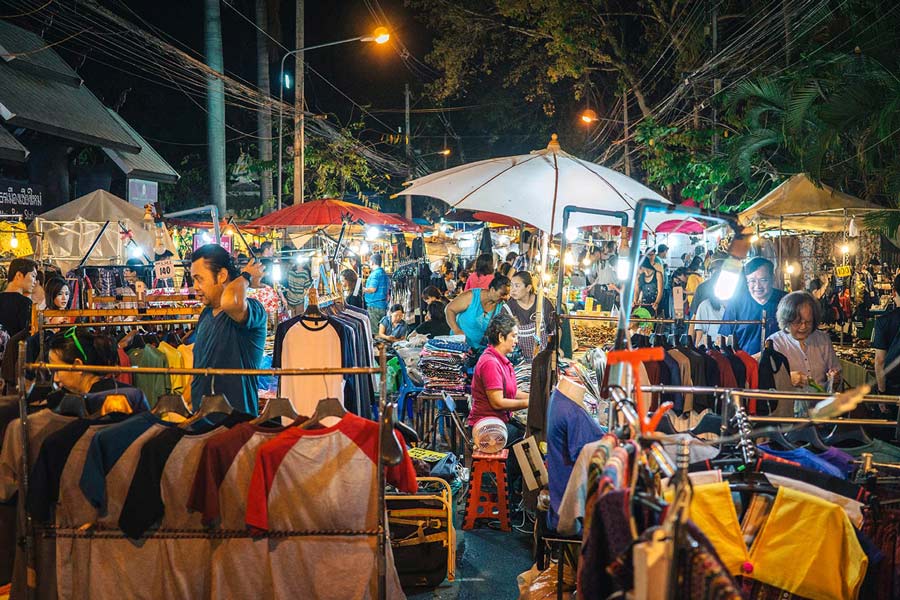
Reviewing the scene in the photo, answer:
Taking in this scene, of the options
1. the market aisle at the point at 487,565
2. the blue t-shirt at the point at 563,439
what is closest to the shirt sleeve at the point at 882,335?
the blue t-shirt at the point at 563,439

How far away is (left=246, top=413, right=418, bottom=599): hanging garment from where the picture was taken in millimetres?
3570

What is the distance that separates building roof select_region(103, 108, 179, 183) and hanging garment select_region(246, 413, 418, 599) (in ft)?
51.7

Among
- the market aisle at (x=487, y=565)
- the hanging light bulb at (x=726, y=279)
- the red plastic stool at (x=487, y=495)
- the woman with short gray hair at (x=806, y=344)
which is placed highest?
the hanging light bulb at (x=726, y=279)

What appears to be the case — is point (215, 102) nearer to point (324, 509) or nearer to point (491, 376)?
point (491, 376)

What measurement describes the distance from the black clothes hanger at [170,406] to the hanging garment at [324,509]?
81cm

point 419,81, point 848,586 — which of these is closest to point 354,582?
point 848,586

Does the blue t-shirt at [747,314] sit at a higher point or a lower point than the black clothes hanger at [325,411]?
higher

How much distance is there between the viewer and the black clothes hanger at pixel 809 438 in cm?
365

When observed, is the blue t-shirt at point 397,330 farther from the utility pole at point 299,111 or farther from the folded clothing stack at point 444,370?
the utility pole at point 299,111

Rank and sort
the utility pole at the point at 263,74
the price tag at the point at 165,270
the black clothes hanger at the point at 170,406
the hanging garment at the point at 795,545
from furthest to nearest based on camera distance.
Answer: the utility pole at the point at 263,74 < the price tag at the point at 165,270 < the black clothes hanger at the point at 170,406 < the hanging garment at the point at 795,545

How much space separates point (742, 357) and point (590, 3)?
17.5 m

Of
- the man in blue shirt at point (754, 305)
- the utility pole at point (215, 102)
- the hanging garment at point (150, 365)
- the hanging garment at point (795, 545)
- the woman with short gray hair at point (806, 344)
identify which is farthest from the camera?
the utility pole at point (215, 102)

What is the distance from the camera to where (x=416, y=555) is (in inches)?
197

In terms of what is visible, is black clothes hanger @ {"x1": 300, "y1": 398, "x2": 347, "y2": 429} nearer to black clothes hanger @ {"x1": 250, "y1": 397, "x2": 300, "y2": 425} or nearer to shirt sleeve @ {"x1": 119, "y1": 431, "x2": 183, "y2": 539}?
black clothes hanger @ {"x1": 250, "y1": 397, "x2": 300, "y2": 425}
